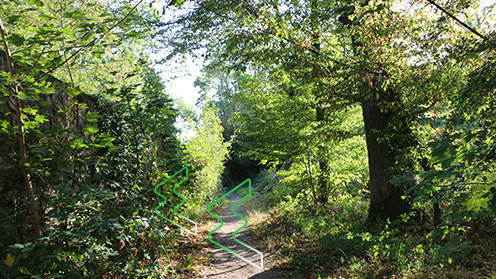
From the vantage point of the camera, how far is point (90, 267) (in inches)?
130

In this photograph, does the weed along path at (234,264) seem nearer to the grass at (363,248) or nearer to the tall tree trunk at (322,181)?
the grass at (363,248)

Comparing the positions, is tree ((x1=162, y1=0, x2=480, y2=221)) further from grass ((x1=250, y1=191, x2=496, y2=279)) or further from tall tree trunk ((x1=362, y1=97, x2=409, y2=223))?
grass ((x1=250, y1=191, x2=496, y2=279))

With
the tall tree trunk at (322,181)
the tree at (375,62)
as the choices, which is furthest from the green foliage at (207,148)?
the tree at (375,62)

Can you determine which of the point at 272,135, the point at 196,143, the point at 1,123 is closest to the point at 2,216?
the point at 1,123

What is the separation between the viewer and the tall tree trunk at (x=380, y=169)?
224 inches

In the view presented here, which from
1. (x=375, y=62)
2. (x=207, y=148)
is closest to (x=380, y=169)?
(x=375, y=62)

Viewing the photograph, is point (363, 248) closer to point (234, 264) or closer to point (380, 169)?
point (380, 169)

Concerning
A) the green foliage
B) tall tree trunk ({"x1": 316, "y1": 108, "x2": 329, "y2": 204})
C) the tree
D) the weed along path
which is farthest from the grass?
the green foliage

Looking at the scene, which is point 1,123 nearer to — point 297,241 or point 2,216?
point 2,216

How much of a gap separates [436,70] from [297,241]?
4346mm

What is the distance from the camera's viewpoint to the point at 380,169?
19.1 ft

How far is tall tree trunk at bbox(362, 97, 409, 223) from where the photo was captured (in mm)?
5695

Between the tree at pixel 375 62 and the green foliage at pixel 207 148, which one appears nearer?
the tree at pixel 375 62

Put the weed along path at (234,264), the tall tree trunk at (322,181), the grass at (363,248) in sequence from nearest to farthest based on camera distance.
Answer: the grass at (363,248), the weed along path at (234,264), the tall tree trunk at (322,181)
